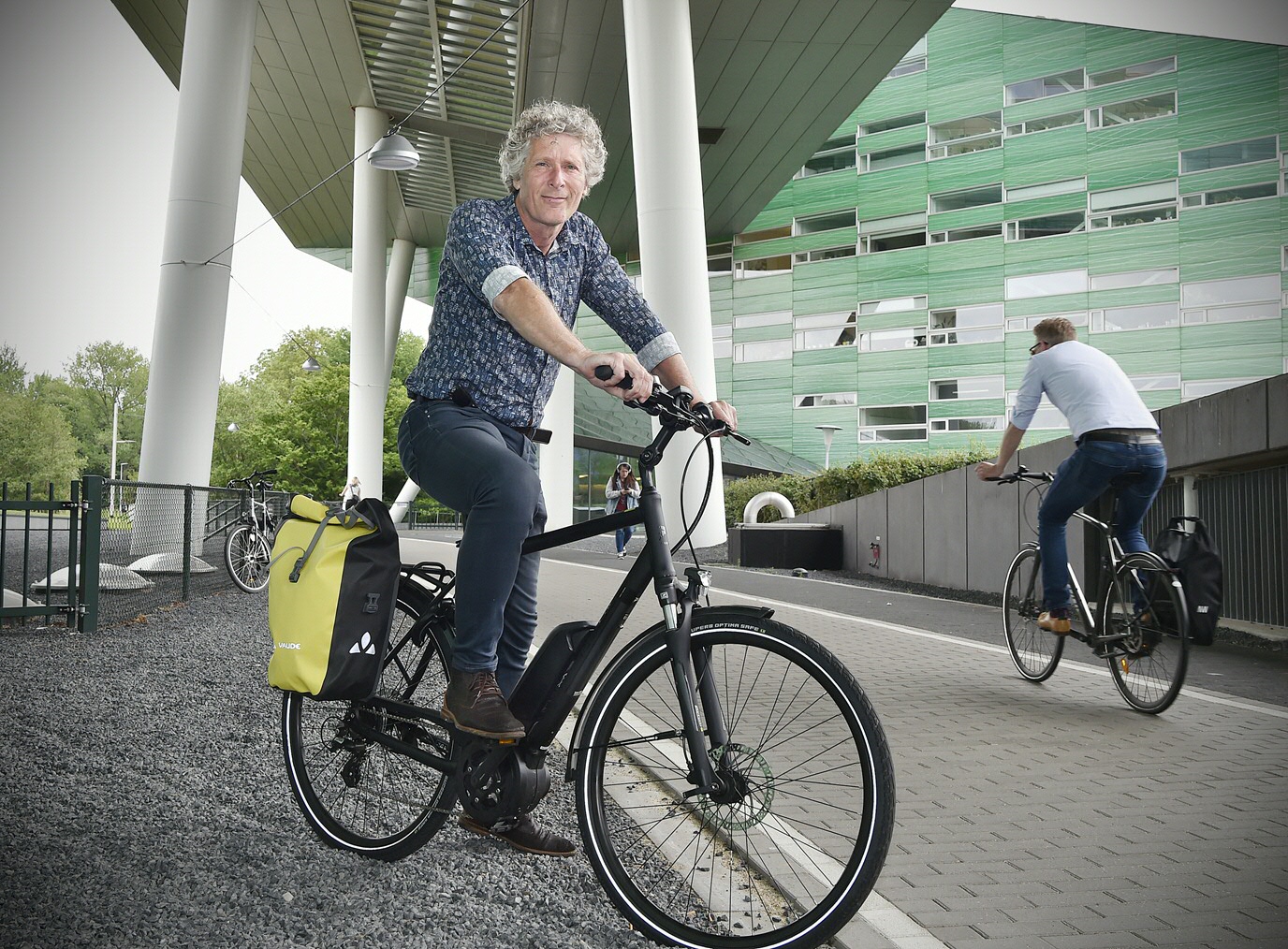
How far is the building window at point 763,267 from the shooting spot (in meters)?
45.1

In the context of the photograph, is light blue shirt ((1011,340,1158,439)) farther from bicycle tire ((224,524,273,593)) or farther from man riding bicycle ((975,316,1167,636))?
bicycle tire ((224,524,273,593))

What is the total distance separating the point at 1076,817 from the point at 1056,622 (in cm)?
231

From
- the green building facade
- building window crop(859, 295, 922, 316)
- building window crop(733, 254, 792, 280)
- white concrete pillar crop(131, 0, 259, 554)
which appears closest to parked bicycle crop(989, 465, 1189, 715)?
white concrete pillar crop(131, 0, 259, 554)

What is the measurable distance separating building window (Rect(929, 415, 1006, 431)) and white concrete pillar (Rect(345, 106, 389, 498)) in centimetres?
2268

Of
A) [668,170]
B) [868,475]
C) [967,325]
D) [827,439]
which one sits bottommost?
[868,475]

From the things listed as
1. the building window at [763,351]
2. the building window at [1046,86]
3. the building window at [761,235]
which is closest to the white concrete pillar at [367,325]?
the building window at [763,351]

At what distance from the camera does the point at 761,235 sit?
45.5 meters

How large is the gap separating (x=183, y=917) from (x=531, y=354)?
174 centimetres

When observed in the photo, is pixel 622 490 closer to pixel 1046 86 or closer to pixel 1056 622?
pixel 1056 622

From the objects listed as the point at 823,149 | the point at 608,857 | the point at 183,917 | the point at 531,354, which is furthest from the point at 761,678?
the point at 823,149

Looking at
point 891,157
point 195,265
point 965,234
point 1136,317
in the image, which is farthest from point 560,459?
point 1136,317

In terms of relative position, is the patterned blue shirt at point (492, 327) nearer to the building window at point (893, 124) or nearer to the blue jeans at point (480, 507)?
the blue jeans at point (480, 507)

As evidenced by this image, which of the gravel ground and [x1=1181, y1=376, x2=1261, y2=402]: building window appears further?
[x1=1181, y1=376, x2=1261, y2=402]: building window

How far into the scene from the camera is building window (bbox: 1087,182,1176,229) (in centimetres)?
3956
